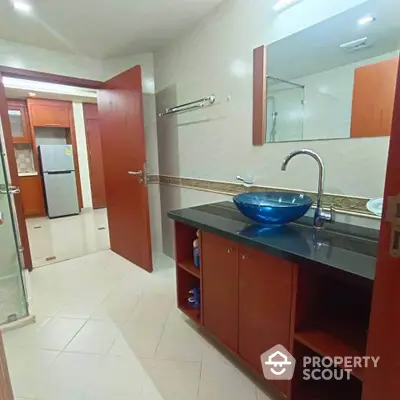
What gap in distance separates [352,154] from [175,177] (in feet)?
5.41

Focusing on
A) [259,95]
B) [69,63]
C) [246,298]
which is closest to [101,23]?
[69,63]

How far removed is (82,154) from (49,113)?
933 mm

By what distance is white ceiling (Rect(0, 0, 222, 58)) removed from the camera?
5.98ft

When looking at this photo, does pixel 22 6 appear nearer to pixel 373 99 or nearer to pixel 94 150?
pixel 373 99

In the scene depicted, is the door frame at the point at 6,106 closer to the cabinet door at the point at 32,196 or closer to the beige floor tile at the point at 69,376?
the beige floor tile at the point at 69,376

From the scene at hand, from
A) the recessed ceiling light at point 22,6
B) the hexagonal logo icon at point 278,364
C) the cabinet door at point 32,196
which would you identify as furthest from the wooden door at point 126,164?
the cabinet door at point 32,196

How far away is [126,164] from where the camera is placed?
2619 millimetres

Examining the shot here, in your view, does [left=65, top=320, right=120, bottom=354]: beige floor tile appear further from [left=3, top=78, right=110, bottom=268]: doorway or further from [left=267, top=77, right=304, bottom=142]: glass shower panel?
[left=3, top=78, right=110, bottom=268]: doorway

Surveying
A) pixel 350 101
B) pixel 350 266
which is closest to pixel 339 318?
pixel 350 266

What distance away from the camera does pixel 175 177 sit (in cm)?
262

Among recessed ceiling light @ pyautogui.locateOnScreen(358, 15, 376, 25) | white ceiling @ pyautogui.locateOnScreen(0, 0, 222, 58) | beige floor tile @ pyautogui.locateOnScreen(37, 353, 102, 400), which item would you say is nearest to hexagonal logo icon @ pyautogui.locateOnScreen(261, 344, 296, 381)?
beige floor tile @ pyautogui.locateOnScreen(37, 353, 102, 400)

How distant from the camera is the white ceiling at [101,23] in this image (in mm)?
1822

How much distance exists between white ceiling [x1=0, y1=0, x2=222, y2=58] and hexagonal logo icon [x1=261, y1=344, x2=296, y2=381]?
85.5 inches

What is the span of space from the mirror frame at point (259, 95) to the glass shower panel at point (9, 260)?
195 cm
